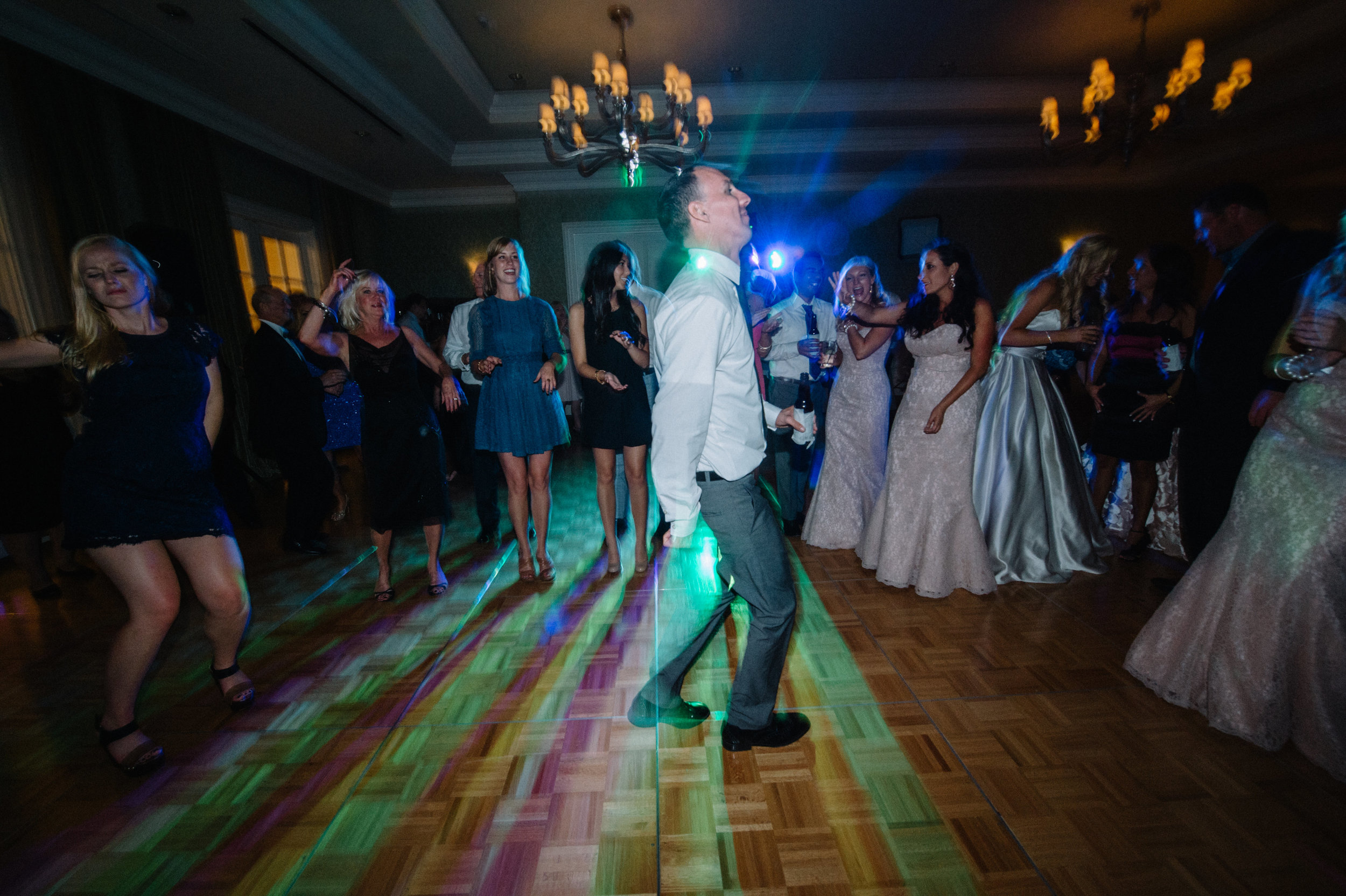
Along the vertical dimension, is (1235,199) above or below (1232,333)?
above

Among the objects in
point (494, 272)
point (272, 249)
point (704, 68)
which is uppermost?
point (704, 68)

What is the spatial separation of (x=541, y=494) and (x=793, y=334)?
1.77 meters

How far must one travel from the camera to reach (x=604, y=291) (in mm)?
2623

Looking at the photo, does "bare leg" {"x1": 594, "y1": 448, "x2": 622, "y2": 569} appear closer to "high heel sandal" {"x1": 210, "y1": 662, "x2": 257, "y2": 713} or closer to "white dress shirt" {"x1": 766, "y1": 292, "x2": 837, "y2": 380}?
"white dress shirt" {"x1": 766, "y1": 292, "x2": 837, "y2": 380}

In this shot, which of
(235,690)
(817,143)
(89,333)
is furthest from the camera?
(817,143)

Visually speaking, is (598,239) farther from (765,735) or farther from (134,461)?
(765,735)

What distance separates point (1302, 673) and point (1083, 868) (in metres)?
0.91

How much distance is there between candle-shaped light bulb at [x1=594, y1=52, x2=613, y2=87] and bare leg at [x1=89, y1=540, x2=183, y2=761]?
12.0 ft

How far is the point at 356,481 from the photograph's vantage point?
5.18 m

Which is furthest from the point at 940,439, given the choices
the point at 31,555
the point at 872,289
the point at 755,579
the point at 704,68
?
the point at 704,68

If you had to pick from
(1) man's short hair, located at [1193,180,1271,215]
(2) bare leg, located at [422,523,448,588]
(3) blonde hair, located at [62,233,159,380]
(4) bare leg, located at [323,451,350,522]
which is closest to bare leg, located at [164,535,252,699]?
(3) blonde hair, located at [62,233,159,380]

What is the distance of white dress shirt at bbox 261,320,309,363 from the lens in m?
3.19

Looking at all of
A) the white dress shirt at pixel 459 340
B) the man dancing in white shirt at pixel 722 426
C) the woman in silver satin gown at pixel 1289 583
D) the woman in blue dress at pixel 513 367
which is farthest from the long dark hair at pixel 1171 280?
the white dress shirt at pixel 459 340

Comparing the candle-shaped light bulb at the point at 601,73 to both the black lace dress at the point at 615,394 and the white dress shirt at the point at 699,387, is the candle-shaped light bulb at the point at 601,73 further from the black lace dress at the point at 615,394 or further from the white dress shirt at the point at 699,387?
the white dress shirt at the point at 699,387
